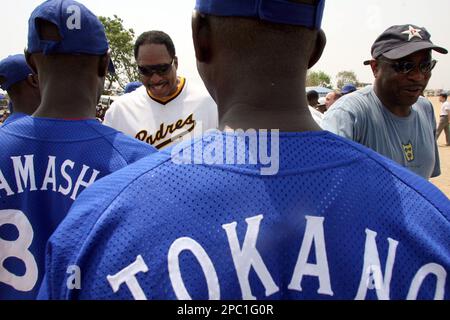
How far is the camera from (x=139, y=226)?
0.89 metres

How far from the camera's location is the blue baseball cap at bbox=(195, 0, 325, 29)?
955 mm

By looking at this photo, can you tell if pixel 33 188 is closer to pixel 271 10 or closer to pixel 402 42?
pixel 271 10

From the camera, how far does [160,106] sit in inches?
145

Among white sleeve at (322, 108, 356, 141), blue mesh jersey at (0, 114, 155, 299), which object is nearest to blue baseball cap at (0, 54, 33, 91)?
blue mesh jersey at (0, 114, 155, 299)

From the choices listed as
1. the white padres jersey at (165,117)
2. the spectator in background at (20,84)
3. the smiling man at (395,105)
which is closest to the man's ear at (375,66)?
the smiling man at (395,105)

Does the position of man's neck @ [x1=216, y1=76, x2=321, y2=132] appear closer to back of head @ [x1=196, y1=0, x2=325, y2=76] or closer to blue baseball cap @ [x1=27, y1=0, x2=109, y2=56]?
back of head @ [x1=196, y1=0, x2=325, y2=76]

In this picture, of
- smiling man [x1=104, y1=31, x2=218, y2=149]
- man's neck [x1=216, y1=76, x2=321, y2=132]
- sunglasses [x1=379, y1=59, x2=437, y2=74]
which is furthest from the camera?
smiling man [x1=104, y1=31, x2=218, y2=149]

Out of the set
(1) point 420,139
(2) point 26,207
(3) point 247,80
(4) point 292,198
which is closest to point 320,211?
(4) point 292,198

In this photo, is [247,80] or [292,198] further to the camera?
[247,80]

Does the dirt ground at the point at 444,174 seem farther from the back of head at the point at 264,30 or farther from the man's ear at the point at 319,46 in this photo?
the back of head at the point at 264,30

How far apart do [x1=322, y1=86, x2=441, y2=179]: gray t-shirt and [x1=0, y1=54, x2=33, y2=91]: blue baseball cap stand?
231 cm

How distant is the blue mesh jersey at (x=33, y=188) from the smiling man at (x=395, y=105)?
1806 mm

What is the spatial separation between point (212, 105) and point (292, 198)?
9.38 ft
